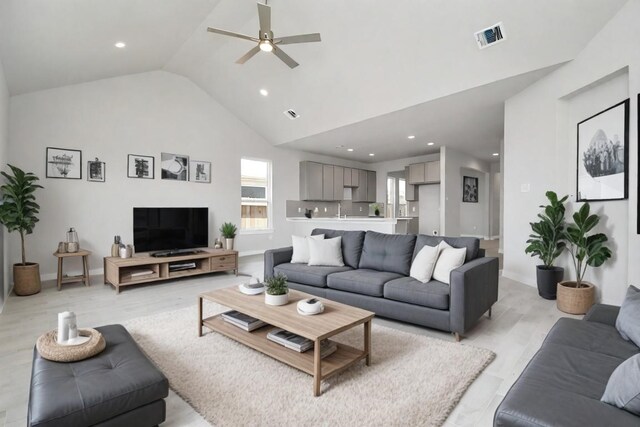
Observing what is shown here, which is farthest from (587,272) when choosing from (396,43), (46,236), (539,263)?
(46,236)

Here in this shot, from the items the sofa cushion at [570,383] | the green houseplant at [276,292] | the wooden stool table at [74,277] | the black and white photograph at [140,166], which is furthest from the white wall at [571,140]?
the wooden stool table at [74,277]

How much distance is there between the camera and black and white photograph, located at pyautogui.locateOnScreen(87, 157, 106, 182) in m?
5.29

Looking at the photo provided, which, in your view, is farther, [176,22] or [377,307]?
[176,22]

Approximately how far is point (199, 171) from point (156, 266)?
227 cm

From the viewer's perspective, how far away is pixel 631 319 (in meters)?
1.78

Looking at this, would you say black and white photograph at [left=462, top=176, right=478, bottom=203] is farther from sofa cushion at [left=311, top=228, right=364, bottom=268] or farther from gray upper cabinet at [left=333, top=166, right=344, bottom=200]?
sofa cushion at [left=311, top=228, right=364, bottom=268]

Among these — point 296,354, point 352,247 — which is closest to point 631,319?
point 296,354

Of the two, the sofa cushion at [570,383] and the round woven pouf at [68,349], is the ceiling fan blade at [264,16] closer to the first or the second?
the round woven pouf at [68,349]

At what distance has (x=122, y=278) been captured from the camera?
4605 mm

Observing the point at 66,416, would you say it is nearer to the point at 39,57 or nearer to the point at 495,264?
the point at 495,264

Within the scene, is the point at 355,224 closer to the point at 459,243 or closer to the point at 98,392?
the point at 459,243

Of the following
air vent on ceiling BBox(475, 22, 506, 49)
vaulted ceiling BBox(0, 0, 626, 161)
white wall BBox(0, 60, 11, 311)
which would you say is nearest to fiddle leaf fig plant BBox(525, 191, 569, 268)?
vaulted ceiling BBox(0, 0, 626, 161)

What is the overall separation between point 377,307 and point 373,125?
3837mm

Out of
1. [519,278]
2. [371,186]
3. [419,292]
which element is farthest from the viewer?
[371,186]
